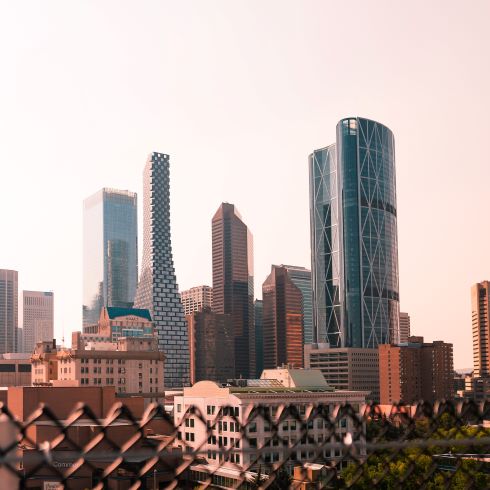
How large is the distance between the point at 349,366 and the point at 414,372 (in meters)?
23.6

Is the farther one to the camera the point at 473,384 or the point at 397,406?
the point at 473,384

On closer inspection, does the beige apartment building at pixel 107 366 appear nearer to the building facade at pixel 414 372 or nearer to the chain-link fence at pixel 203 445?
the building facade at pixel 414 372

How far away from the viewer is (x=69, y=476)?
12.3 feet

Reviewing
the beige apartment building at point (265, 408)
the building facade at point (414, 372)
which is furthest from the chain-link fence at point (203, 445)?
the building facade at point (414, 372)

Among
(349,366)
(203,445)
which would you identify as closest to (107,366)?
(349,366)

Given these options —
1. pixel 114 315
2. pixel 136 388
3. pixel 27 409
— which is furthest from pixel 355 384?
pixel 27 409

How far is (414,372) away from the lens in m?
165

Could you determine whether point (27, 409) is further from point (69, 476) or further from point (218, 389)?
point (69, 476)

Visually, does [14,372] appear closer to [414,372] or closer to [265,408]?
[414,372]

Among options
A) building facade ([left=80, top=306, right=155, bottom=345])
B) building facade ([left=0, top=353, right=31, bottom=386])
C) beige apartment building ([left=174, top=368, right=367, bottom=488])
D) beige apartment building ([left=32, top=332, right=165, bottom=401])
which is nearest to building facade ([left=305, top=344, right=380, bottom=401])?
building facade ([left=80, top=306, right=155, bottom=345])

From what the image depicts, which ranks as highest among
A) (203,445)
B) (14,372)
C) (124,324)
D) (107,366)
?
(124,324)

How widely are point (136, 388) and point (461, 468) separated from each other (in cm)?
10847

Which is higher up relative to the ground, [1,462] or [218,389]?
[1,462]

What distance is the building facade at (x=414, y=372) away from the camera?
534ft
